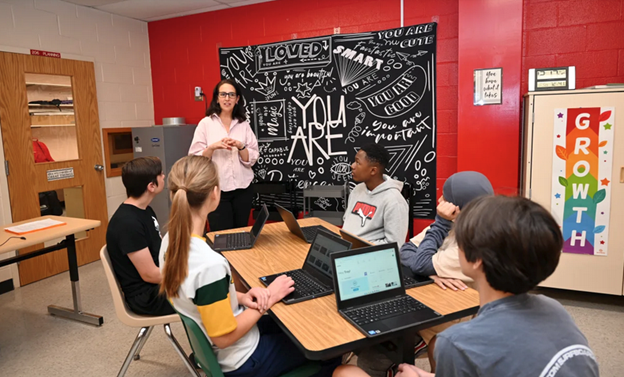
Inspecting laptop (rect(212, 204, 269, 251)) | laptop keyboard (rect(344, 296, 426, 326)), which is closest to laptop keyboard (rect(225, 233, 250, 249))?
laptop (rect(212, 204, 269, 251))

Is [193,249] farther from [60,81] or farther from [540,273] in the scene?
[60,81]

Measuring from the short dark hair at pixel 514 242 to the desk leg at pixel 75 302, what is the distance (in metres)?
2.97

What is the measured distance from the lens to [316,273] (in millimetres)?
1782

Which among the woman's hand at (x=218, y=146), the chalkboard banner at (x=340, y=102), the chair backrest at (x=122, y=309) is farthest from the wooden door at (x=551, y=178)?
the chair backrest at (x=122, y=309)

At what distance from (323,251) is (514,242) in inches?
39.1

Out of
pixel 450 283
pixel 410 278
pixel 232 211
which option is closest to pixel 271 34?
pixel 232 211

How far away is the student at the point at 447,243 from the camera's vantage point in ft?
5.42

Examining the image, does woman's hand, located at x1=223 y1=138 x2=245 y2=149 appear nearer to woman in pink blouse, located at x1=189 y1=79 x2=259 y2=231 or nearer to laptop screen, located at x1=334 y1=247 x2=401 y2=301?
woman in pink blouse, located at x1=189 y1=79 x2=259 y2=231

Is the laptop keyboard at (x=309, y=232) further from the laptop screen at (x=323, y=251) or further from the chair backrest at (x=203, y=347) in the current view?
the chair backrest at (x=203, y=347)

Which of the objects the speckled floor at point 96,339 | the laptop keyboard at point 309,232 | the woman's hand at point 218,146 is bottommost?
the speckled floor at point 96,339

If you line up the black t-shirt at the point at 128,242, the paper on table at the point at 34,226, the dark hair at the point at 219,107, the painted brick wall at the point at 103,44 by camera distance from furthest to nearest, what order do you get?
1. the painted brick wall at the point at 103,44
2. the dark hair at the point at 219,107
3. the paper on table at the point at 34,226
4. the black t-shirt at the point at 128,242

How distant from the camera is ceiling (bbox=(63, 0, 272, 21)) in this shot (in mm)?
4336

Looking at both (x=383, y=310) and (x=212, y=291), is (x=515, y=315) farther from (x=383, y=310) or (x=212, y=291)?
(x=212, y=291)

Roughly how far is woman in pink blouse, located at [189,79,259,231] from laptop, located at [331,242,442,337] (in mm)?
2130
